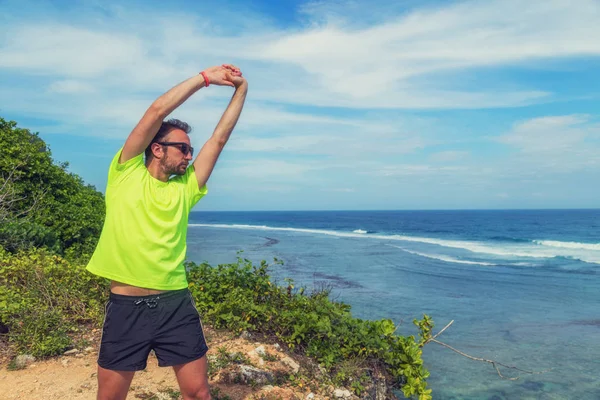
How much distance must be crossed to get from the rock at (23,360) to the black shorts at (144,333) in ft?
8.97

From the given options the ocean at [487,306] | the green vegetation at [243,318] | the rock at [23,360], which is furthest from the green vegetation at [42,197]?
the ocean at [487,306]

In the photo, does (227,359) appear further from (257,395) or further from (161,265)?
(161,265)

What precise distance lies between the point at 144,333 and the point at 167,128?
1.23m

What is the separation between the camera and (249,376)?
497 centimetres

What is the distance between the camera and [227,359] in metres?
5.19

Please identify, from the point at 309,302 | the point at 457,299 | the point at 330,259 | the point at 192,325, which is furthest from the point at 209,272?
the point at 330,259

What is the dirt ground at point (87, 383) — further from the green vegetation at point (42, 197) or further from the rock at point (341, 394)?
the green vegetation at point (42, 197)

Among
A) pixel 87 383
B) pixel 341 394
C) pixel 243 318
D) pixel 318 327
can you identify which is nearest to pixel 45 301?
pixel 87 383

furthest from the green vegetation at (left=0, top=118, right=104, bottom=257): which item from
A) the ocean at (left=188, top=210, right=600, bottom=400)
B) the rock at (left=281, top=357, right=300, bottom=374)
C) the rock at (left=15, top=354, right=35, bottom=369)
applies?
the rock at (left=281, top=357, right=300, bottom=374)

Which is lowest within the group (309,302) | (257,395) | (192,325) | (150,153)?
(257,395)

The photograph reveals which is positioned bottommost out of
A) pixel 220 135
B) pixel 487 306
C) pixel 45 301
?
pixel 487 306

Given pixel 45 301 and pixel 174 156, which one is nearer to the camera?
pixel 174 156

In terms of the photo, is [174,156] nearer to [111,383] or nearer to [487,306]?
[111,383]

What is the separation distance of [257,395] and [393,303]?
951 centimetres
